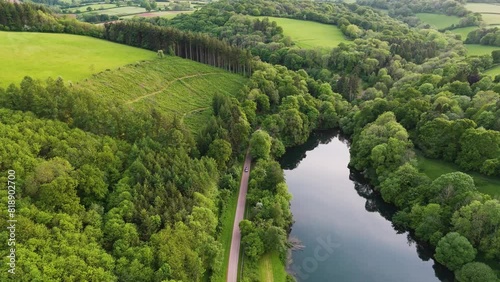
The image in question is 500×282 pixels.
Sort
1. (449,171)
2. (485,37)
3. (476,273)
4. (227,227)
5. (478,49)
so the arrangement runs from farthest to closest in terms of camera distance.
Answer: (485,37)
(478,49)
(449,171)
(227,227)
(476,273)

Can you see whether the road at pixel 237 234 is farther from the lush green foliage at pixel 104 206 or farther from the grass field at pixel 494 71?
the grass field at pixel 494 71

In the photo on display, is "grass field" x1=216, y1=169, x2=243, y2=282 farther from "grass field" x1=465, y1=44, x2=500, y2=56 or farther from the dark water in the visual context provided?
"grass field" x1=465, y1=44, x2=500, y2=56

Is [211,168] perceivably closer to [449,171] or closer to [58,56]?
[449,171]

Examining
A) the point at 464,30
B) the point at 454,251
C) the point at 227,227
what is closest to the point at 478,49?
the point at 464,30

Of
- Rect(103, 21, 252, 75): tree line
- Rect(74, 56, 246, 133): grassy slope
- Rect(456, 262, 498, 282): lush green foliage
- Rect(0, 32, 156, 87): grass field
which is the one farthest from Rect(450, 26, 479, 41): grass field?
Rect(456, 262, 498, 282): lush green foliage

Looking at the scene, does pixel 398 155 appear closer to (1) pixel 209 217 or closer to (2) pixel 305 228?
(2) pixel 305 228

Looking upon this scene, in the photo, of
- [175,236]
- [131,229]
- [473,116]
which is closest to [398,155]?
[473,116]

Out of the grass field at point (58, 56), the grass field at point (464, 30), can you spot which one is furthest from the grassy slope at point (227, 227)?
the grass field at point (464, 30)
